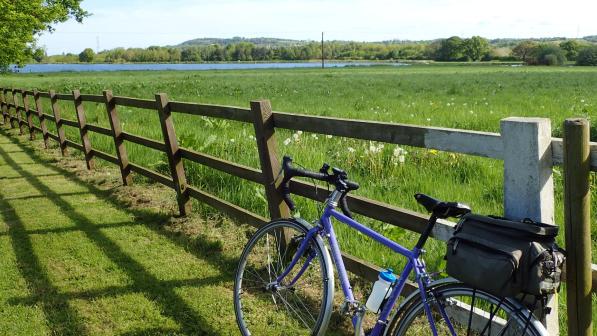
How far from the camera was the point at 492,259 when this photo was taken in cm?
207

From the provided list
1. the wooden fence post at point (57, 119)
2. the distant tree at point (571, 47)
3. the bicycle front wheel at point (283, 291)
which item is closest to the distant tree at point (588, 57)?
the distant tree at point (571, 47)

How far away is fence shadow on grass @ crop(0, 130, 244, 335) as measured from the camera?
410 cm

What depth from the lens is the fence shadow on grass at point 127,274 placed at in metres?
4.10

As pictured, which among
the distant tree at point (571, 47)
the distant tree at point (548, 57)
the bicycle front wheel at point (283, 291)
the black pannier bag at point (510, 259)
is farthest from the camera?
the distant tree at point (571, 47)

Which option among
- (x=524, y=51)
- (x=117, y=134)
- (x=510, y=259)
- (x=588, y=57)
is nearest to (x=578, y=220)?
(x=510, y=259)

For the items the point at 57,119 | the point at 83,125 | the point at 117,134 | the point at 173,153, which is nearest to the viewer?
the point at 173,153

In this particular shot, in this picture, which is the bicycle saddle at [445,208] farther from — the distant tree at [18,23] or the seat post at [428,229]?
the distant tree at [18,23]

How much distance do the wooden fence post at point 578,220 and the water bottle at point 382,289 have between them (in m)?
0.81

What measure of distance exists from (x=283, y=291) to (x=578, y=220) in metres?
2.04

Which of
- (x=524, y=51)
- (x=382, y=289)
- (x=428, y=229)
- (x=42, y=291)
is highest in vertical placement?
(x=524, y=51)

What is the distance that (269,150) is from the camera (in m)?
4.68

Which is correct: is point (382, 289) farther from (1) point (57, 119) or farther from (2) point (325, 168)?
(1) point (57, 119)

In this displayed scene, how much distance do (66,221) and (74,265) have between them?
1.62 m

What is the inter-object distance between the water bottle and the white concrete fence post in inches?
26.3
